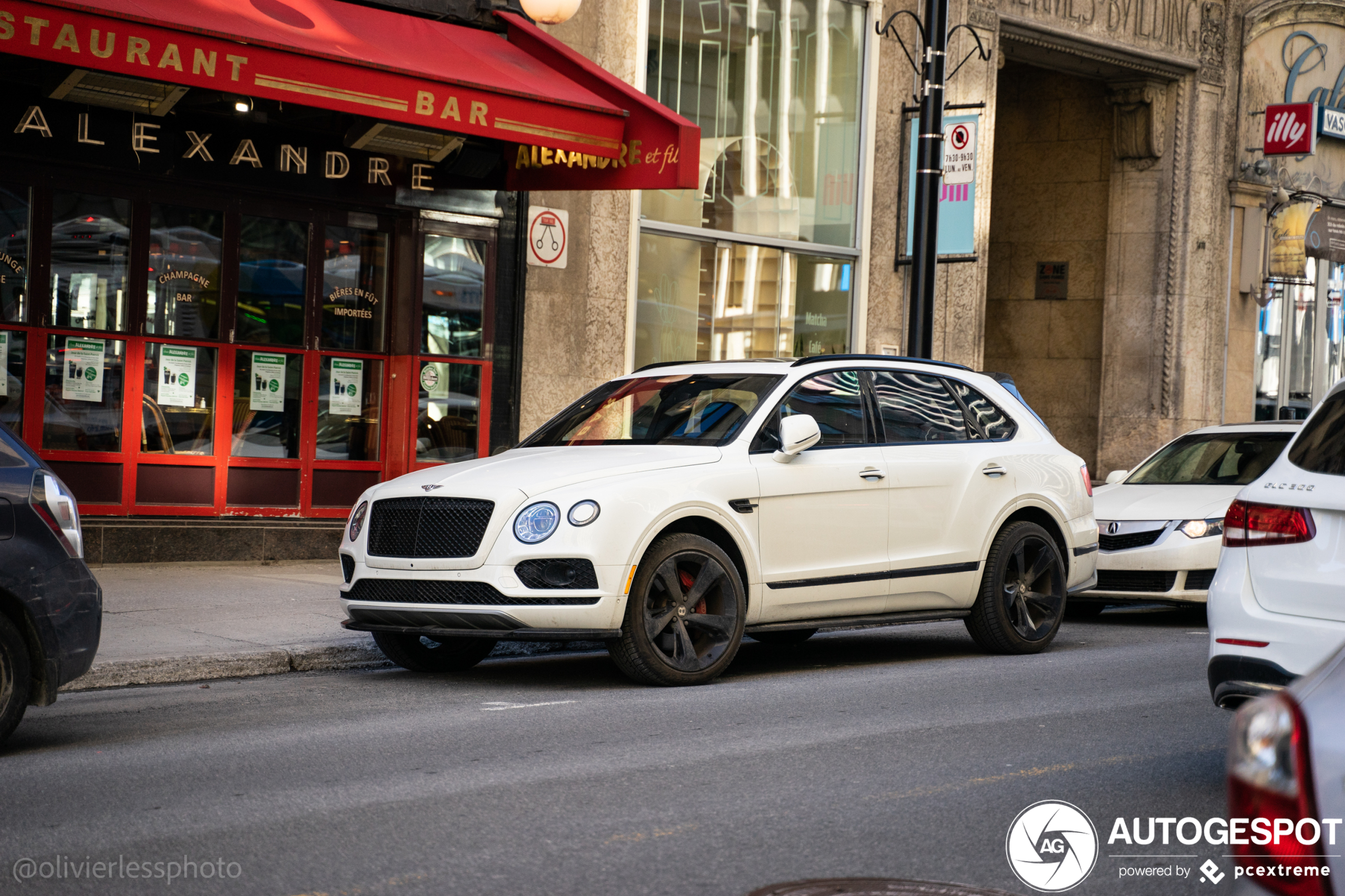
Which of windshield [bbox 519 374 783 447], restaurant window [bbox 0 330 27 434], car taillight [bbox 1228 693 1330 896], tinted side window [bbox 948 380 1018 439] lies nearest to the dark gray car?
windshield [bbox 519 374 783 447]

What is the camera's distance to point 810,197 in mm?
18031

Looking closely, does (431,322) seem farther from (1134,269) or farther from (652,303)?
(1134,269)

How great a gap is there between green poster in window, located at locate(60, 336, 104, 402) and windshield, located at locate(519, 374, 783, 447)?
17.2 feet

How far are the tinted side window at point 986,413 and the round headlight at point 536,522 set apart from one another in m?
3.30

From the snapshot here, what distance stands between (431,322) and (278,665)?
6.26 metres

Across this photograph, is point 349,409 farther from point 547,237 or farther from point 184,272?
point 547,237

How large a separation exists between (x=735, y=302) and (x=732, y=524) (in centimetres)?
946

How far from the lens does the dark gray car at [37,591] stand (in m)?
→ 5.89

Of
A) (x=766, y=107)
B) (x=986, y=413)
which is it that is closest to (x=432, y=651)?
(x=986, y=413)

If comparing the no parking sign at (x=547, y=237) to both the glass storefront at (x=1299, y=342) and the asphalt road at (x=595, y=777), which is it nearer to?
the asphalt road at (x=595, y=777)

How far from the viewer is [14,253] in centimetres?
1227

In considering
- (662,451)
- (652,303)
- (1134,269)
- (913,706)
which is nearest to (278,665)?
(662,451)

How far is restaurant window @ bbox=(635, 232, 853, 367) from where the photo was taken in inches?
653

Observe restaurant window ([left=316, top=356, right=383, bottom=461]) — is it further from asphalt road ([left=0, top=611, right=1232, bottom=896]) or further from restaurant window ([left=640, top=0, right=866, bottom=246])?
asphalt road ([left=0, top=611, right=1232, bottom=896])
